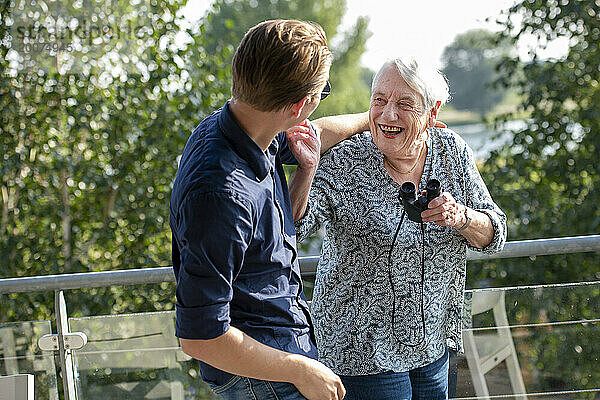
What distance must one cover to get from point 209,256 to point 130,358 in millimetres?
1258

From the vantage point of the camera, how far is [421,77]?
6.52ft

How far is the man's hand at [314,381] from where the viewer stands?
1.57 metres

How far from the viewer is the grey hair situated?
1.98 m

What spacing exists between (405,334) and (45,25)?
130 inches

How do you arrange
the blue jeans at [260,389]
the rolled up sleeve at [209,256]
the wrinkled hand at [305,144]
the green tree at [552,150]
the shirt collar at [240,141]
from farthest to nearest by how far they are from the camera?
the green tree at [552,150] → the wrinkled hand at [305,144] → the blue jeans at [260,389] → the shirt collar at [240,141] → the rolled up sleeve at [209,256]

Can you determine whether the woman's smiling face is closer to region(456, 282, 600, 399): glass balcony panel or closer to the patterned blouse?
the patterned blouse

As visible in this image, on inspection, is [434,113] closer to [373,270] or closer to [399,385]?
[373,270]

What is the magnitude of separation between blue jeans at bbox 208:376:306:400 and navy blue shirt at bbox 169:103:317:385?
0.03 metres

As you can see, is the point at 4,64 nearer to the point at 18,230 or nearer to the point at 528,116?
the point at 18,230

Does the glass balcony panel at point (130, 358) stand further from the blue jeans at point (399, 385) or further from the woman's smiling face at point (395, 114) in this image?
the woman's smiling face at point (395, 114)

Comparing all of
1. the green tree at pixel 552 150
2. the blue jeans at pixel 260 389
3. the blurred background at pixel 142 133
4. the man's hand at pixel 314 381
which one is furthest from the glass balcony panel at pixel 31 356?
the green tree at pixel 552 150

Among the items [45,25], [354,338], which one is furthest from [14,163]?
[354,338]

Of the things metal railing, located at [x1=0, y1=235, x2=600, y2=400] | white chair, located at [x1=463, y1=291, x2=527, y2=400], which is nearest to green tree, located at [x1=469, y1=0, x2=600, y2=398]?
white chair, located at [x1=463, y1=291, x2=527, y2=400]

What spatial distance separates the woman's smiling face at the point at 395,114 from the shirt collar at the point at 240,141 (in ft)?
1.88
